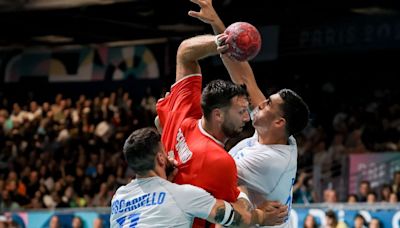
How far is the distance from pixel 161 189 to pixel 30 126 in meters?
18.9

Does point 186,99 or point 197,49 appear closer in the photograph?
point 197,49

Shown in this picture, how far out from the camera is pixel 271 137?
21.0 feet

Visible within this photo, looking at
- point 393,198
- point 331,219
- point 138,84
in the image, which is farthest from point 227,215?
point 138,84

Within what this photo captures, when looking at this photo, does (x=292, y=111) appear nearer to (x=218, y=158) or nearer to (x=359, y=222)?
(x=218, y=158)

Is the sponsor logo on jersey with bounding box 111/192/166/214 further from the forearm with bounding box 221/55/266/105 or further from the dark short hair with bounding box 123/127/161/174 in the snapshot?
the forearm with bounding box 221/55/266/105

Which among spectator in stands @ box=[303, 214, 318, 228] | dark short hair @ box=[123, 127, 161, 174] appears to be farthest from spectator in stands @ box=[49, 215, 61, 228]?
dark short hair @ box=[123, 127, 161, 174]

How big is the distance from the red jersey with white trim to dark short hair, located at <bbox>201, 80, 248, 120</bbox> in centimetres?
17

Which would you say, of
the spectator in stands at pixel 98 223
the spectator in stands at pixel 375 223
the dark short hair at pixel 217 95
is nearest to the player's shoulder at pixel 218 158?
the dark short hair at pixel 217 95

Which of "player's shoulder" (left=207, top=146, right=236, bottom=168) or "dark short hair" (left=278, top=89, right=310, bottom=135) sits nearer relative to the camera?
"player's shoulder" (left=207, top=146, right=236, bottom=168)

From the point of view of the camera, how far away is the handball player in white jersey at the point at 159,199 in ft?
18.9

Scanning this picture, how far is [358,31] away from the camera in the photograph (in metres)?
21.5

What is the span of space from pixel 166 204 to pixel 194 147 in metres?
0.44

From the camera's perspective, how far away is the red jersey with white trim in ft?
19.3

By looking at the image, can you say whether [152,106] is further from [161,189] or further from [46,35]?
[161,189]
